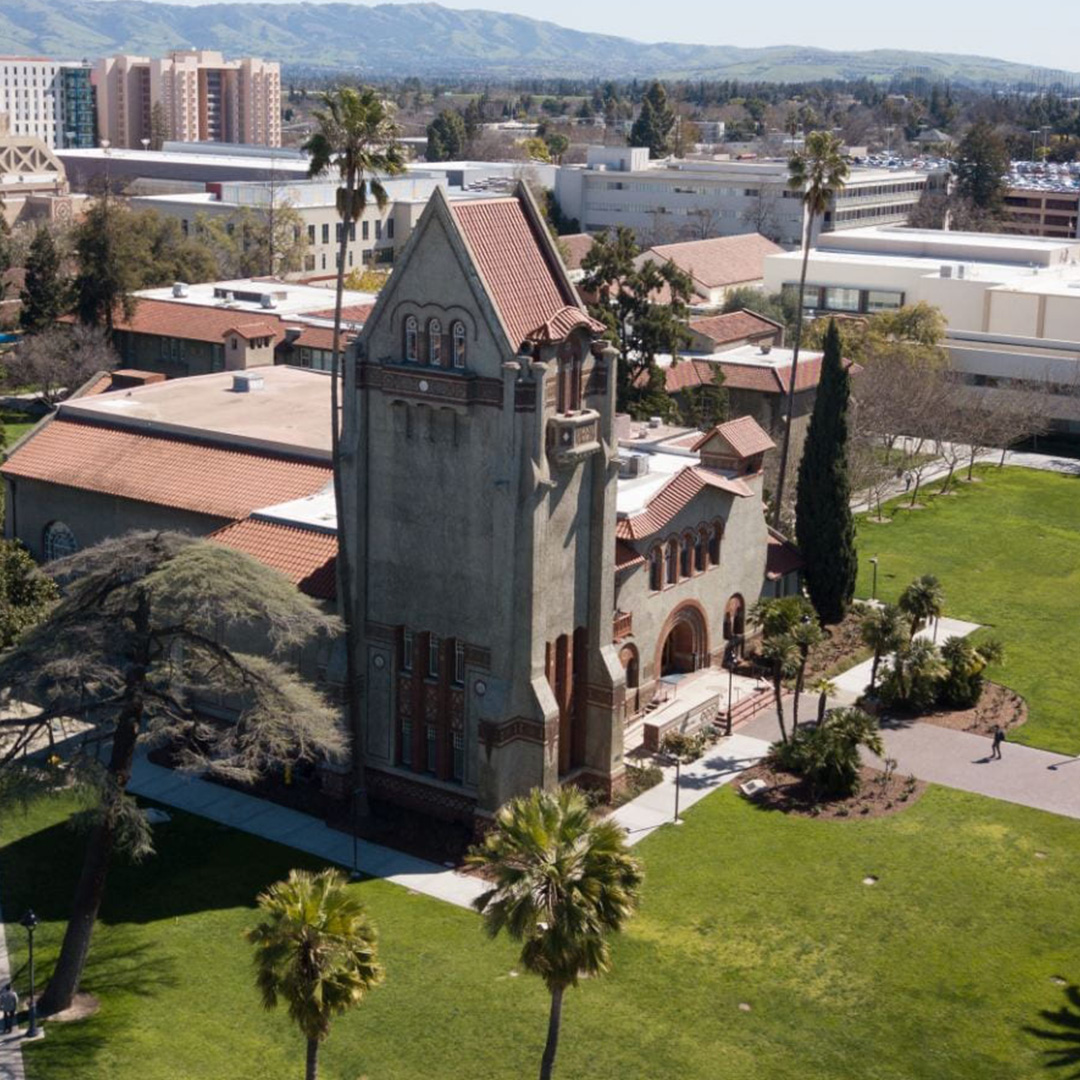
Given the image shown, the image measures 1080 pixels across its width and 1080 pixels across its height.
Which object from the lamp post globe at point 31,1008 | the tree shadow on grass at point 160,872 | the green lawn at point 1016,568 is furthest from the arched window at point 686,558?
the lamp post globe at point 31,1008

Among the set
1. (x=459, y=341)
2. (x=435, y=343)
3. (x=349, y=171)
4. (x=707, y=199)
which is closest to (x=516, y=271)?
(x=459, y=341)

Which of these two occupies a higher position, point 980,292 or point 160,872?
point 980,292

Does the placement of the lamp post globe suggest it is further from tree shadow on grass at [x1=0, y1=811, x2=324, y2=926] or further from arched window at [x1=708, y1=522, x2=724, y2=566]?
arched window at [x1=708, y1=522, x2=724, y2=566]

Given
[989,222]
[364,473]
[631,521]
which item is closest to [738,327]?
[631,521]

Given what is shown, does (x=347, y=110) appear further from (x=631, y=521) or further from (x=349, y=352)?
(x=631, y=521)

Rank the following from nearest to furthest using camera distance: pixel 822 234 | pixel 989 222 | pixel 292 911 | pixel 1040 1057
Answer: pixel 292 911
pixel 1040 1057
pixel 822 234
pixel 989 222

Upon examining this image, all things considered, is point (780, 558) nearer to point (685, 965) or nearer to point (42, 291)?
point (685, 965)

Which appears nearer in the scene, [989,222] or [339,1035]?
[339,1035]
